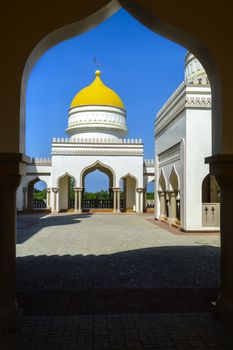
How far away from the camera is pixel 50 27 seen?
424 cm

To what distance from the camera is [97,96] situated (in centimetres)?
2895

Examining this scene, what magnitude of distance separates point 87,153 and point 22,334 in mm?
22274

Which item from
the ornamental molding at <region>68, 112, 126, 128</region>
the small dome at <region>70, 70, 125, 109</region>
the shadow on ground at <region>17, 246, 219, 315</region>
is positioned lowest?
the shadow on ground at <region>17, 246, 219, 315</region>

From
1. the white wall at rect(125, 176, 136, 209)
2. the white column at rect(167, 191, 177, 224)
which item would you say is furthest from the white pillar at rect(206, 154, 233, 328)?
the white wall at rect(125, 176, 136, 209)

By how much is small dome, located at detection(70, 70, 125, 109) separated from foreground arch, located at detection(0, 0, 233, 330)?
24418 millimetres

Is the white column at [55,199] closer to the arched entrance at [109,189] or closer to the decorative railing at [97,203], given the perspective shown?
the arched entrance at [109,189]

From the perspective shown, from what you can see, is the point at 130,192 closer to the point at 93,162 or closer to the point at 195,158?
the point at 93,162

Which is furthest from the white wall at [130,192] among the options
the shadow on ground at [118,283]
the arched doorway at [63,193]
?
the shadow on ground at [118,283]

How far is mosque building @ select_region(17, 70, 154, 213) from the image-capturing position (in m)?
25.9

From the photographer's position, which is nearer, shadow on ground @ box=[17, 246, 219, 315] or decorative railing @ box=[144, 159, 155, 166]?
shadow on ground @ box=[17, 246, 219, 315]

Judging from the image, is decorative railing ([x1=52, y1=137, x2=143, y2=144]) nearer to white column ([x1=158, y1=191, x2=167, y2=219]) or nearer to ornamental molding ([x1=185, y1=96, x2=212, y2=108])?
white column ([x1=158, y1=191, x2=167, y2=219])

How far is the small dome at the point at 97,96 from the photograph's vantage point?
28672mm
